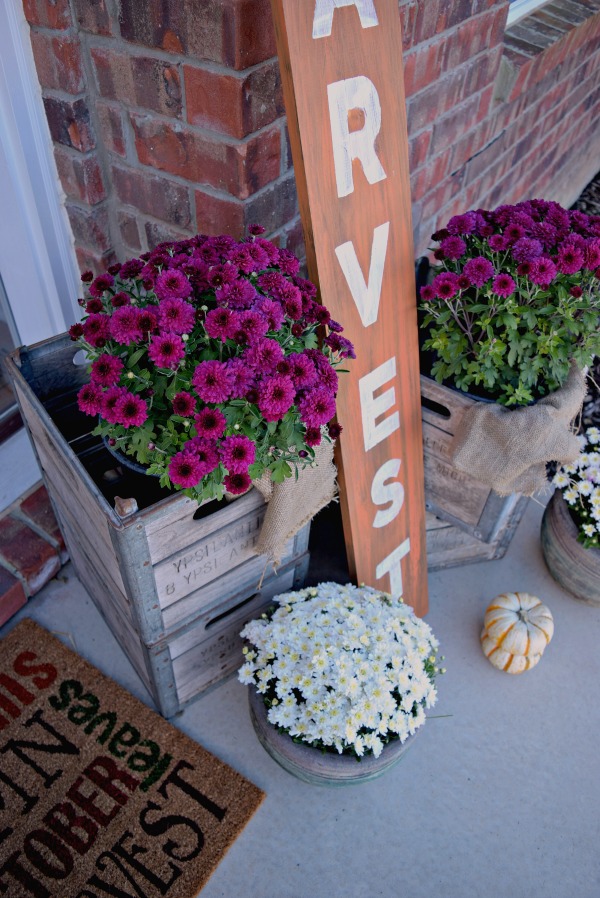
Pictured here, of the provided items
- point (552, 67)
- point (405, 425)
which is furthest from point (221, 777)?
point (552, 67)

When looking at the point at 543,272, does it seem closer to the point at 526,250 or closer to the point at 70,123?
the point at 526,250

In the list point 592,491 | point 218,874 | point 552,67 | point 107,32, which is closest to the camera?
point 107,32

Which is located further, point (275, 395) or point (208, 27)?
point (208, 27)

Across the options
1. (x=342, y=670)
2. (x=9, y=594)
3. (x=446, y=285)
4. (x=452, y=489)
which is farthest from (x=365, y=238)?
(x=9, y=594)

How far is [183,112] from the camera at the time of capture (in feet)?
5.04

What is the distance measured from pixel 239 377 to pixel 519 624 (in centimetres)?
132

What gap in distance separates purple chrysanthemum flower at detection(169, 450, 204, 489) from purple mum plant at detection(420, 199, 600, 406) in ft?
2.58

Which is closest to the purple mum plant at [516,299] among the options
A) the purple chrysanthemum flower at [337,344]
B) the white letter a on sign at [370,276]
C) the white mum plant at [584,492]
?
the white letter a on sign at [370,276]

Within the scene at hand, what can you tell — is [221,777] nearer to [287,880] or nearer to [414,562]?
Result: [287,880]

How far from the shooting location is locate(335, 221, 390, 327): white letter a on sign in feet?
5.33

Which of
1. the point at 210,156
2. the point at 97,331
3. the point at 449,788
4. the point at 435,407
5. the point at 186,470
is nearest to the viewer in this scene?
the point at 186,470

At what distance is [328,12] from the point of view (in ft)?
4.58

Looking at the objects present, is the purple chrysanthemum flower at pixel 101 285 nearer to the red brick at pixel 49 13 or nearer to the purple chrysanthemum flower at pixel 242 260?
the purple chrysanthemum flower at pixel 242 260

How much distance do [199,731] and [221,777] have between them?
0.15 meters
